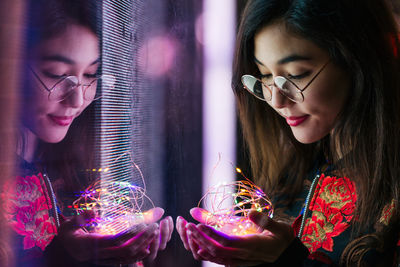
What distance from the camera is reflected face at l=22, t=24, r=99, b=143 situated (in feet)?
1.97

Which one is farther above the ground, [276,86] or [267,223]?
[276,86]

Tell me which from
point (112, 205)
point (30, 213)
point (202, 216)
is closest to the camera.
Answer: point (30, 213)

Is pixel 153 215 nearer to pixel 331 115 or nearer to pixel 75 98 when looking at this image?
pixel 75 98

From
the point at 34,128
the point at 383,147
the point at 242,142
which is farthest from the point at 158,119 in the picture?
the point at 383,147

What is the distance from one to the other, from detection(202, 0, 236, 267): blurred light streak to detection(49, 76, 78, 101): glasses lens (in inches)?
13.3

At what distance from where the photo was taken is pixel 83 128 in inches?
27.5

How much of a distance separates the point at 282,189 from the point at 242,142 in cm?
17

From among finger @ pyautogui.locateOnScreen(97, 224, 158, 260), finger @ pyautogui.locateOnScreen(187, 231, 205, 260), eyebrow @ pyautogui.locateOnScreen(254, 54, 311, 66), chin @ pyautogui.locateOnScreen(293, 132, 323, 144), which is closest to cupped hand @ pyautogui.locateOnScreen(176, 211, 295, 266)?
finger @ pyautogui.locateOnScreen(187, 231, 205, 260)

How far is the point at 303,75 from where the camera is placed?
2.67 feet

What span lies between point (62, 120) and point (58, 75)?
0.09 m

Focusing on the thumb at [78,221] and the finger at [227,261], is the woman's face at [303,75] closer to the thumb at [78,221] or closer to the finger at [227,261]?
the finger at [227,261]

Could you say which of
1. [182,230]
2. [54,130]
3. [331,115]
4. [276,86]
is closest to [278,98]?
[276,86]

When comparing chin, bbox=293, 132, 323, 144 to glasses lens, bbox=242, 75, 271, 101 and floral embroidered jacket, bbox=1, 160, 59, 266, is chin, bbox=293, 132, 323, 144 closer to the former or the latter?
glasses lens, bbox=242, 75, 271, 101

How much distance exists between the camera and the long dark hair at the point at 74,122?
0.58 meters
